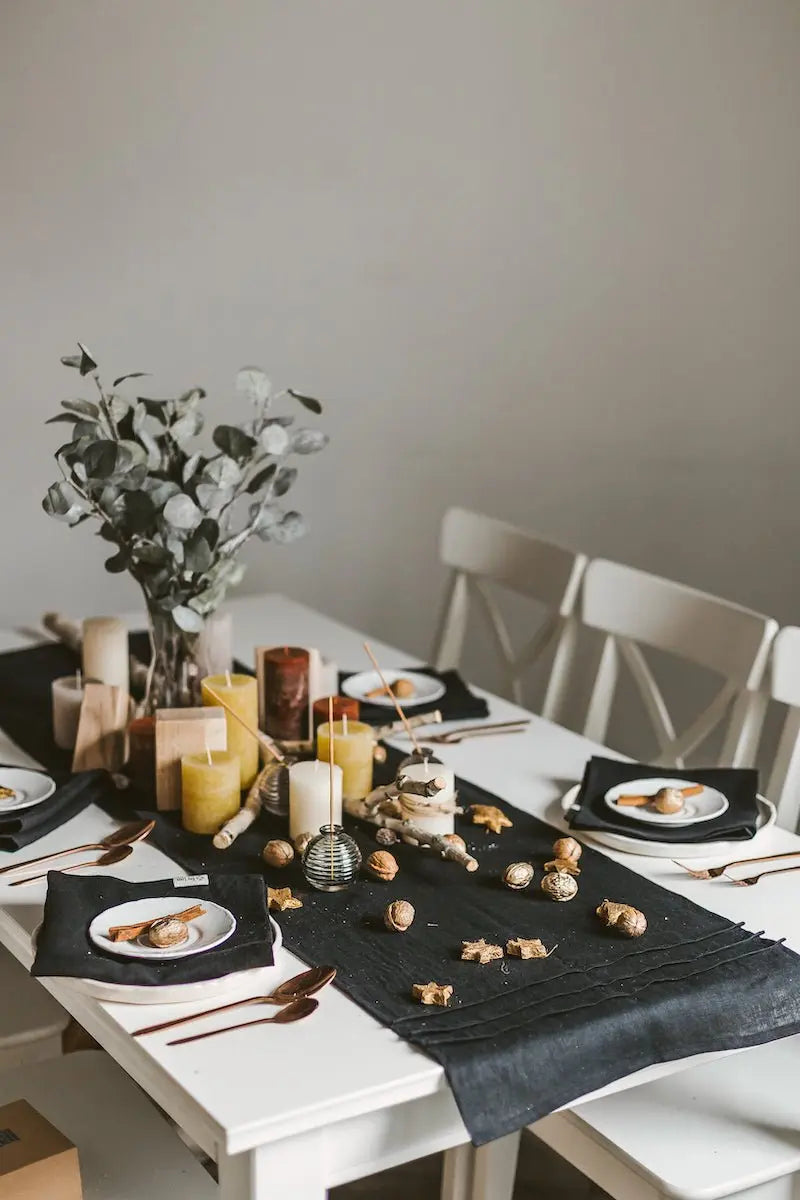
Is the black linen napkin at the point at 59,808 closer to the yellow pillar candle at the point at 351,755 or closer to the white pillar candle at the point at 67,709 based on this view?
the white pillar candle at the point at 67,709

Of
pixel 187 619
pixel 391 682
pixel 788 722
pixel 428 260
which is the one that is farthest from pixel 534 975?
pixel 428 260

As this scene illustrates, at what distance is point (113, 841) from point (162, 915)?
28 centimetres

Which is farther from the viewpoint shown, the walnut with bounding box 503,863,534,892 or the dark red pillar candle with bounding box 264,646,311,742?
the dark red pillar candle with bounding box 264,646,311,742

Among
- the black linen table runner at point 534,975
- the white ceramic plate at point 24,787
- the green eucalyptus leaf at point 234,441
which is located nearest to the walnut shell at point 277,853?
the black linen table runner at point 534,975

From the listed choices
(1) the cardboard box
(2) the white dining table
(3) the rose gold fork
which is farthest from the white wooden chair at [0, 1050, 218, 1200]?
(3) the rose gold fork

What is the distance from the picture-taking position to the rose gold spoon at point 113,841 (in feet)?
5.68

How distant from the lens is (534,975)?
57.7 inches

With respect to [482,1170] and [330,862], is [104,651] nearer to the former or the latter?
[330,862]

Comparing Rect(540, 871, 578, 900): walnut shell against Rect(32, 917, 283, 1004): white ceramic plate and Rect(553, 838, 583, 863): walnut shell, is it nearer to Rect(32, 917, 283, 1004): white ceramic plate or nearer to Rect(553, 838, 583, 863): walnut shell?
Rect(553, 838, 583, 863): walnut shell

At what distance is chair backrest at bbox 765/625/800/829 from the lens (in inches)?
85.4

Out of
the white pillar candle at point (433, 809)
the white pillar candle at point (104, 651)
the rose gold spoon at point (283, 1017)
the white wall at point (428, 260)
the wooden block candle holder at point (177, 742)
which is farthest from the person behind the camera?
the white wall at point (428, 260)

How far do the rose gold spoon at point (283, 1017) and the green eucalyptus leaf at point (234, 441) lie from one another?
0.85 metres

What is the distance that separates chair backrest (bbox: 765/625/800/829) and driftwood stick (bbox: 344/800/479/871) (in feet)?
2.11

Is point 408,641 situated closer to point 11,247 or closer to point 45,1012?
point 11,247
